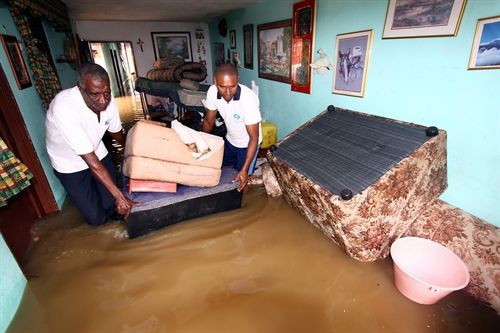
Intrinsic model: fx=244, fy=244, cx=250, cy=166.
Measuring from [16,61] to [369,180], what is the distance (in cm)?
320

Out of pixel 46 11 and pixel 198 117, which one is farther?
pixel 198 117

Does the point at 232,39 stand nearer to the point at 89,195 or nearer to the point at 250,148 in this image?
the point at 250,148

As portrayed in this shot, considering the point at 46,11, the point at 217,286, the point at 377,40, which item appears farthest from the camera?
the point at 46,11

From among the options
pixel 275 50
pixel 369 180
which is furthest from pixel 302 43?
pixel 369 180

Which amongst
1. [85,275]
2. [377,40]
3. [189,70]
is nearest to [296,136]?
[377,40]

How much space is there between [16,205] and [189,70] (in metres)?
3.36

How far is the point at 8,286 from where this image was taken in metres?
1.49

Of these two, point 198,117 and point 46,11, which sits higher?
point 46,11

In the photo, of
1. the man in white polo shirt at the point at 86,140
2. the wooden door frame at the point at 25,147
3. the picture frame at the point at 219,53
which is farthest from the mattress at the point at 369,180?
the picture frame at the point at 219,53

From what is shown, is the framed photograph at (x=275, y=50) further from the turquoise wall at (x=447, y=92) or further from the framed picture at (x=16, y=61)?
the framed picture at (x=16, y=61)

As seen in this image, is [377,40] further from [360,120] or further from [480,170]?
[480,170]

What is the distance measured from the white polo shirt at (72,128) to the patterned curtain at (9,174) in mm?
301

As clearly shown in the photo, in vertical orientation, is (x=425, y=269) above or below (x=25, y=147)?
below

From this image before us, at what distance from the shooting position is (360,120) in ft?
7.03
